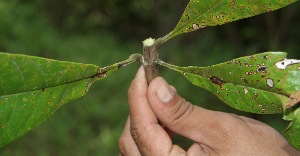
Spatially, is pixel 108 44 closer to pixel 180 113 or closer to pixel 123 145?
pixel 123 145

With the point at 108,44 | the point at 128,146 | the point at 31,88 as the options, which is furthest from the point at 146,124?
the point at 108,44

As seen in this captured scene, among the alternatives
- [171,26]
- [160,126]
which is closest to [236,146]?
[160,126]

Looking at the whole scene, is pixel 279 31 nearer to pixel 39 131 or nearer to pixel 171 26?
pixel 171 26

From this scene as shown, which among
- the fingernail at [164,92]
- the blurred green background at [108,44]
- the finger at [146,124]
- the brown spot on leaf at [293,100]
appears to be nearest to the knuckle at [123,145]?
the finger at [146,124]

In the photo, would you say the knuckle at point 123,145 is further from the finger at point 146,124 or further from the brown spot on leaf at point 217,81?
the brown spot on leaf at point 217,81

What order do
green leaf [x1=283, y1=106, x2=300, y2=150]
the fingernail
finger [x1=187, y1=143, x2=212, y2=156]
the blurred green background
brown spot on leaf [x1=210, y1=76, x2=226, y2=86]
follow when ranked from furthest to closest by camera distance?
the blurred green background < finger [x1=187, y1=143, x2=212, y2=156] < the fingernail < brown spot on leaf [x1=210, y1=76, x2=226, y2=86] < green leaf [x1=283, y1=106, x2=300, y2=150]

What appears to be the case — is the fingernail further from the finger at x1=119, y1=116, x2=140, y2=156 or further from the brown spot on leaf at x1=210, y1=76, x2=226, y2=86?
the finger at x1=119, y1=116, x2=140, y2=156

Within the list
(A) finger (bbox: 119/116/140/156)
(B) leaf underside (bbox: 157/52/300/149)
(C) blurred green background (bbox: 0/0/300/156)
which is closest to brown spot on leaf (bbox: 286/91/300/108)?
(B) leaf underside (bbox: 157/52/300/149)
